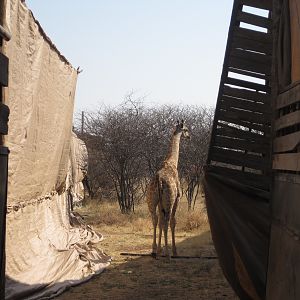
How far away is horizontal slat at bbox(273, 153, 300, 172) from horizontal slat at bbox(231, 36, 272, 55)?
1595mm

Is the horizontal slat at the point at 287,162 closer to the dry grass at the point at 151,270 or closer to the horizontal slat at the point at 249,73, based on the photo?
the horizontal slat at the point at 249,73

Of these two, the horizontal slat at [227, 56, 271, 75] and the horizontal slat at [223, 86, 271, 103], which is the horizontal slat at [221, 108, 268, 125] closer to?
the horizontal slat at [223, 86, 271, 103]

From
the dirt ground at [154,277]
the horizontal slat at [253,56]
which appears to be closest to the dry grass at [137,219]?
the dirt ground at [154,277]

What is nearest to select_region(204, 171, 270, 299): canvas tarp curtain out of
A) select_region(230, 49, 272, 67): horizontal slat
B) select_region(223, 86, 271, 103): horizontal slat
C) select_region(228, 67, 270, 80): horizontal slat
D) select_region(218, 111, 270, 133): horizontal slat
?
select_region(218, 111, 270, 133): horizontal slat

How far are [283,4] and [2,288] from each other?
10.7 feet

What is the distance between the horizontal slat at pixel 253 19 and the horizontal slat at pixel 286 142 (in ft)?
5.06

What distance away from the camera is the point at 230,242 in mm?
5473

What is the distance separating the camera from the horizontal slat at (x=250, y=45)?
5.46 meters

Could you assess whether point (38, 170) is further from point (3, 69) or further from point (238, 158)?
point (3, 69)

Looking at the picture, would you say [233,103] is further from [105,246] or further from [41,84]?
[105,246]

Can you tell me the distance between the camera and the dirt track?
7613 mm

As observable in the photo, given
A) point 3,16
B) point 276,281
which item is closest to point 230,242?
point 276,281

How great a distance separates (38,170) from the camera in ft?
27.5

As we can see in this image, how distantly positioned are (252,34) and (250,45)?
12cm
